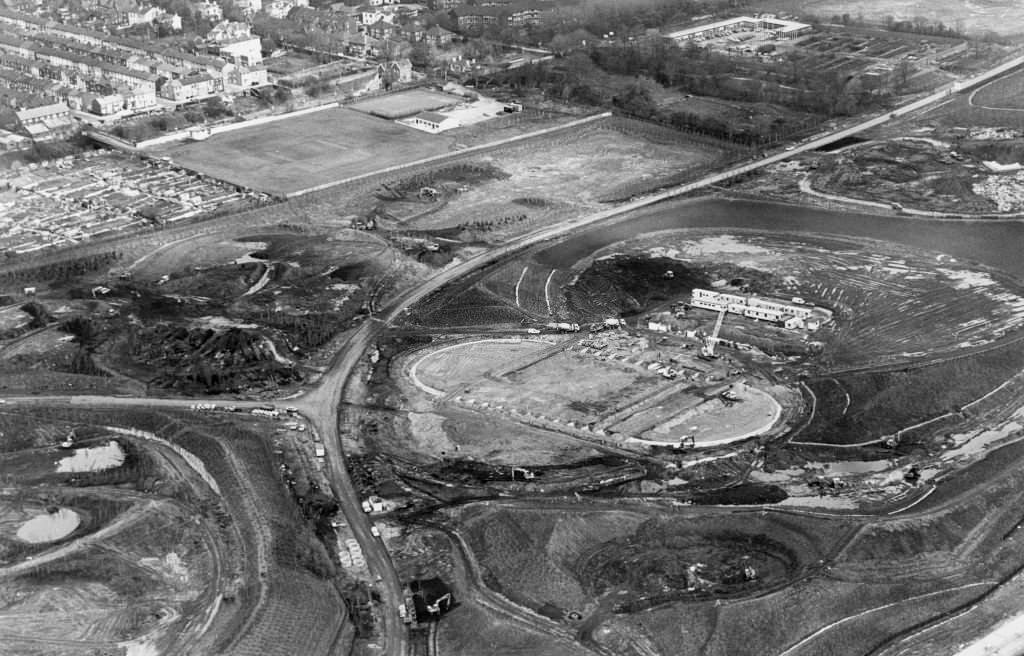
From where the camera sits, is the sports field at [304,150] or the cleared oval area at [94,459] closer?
the cleared oval area at [94,459]

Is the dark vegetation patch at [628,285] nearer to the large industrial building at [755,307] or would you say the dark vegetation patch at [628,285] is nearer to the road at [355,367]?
the large industrial building at [755,307]

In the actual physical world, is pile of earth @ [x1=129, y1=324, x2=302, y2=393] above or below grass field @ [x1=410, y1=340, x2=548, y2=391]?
above

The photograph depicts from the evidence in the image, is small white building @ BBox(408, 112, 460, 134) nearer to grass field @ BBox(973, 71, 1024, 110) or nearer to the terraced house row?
the terraced house row

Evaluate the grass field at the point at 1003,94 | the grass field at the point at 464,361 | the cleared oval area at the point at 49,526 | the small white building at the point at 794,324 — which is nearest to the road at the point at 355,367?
the grass field at the point at 464,361

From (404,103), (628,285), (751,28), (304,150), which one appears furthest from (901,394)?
(751,28)

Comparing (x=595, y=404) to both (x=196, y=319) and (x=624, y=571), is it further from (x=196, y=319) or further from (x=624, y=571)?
(x=196, y=319)

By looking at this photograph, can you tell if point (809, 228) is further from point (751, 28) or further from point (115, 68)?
point (115, 68)

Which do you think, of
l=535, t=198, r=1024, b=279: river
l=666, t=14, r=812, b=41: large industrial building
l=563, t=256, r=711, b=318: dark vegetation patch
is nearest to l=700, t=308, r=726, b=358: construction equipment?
l=563, t=256, r=711, b=318: dark vegetation patch
